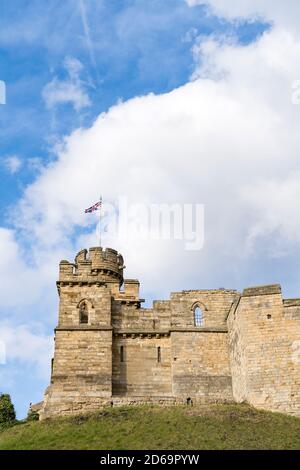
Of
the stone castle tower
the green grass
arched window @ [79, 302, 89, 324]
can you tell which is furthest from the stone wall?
arched window @ [79, 302, 89, 324]

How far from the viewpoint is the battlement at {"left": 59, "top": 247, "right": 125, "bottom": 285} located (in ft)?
122

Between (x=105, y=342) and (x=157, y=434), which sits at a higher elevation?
(x=105, y=342)

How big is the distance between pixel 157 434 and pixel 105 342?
29.8ft

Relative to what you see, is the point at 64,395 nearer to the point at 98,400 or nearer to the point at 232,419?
the point at 98,400

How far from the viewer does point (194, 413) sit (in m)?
29.7

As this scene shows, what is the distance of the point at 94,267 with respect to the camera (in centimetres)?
3791

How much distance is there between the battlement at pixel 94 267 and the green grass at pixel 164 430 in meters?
8.99

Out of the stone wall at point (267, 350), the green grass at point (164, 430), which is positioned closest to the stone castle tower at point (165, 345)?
the stone wall at point (267, 350)

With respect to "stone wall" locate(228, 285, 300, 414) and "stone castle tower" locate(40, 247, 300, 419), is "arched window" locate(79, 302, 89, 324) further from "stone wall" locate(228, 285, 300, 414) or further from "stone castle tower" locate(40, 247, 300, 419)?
"stone wall" locate(228, 285, 300, 414)

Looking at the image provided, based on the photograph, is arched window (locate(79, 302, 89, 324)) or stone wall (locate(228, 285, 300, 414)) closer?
stone wall (locate(228, 285, 300, 414))

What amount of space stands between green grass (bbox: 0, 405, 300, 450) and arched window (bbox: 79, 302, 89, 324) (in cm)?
657
